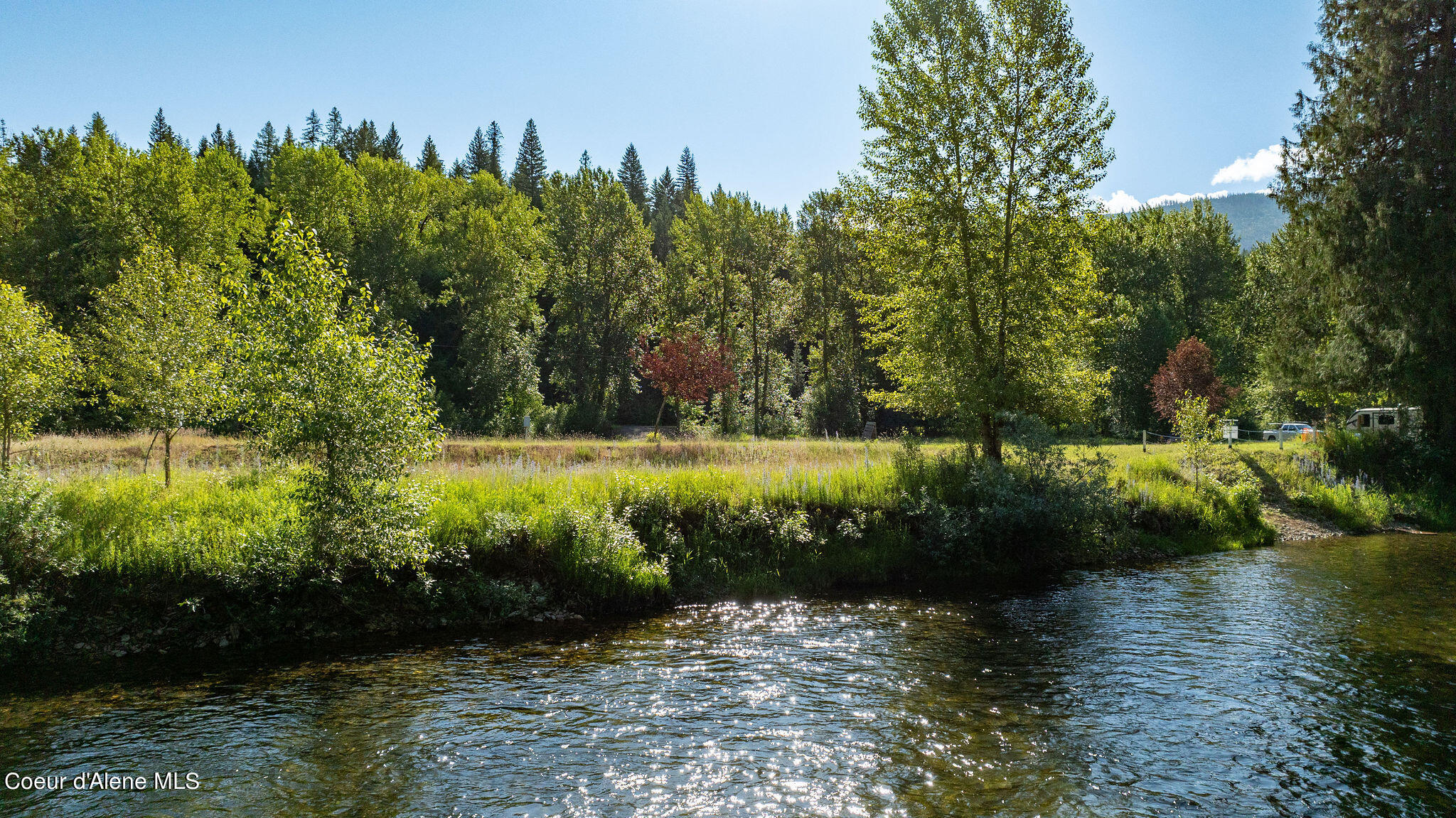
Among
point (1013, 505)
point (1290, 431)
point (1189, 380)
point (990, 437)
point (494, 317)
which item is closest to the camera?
point (1013, 505)

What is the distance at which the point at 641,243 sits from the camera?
4931 centimetres

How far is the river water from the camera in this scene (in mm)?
7262

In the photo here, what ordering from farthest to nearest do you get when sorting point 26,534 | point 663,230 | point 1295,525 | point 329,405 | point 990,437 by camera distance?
1. point 663,230
2. point 1295,525
3. point 990,437
4. point 329,405
5. point 26,534

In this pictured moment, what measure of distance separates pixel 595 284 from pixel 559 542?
3681 cm

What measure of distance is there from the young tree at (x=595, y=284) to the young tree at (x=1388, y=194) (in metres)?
36.0

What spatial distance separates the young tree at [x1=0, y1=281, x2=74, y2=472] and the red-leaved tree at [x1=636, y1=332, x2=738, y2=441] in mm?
25682

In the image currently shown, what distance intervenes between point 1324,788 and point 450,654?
11.7 meters

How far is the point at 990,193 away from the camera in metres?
21.4

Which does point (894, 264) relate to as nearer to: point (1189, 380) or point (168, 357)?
point (168, 357)

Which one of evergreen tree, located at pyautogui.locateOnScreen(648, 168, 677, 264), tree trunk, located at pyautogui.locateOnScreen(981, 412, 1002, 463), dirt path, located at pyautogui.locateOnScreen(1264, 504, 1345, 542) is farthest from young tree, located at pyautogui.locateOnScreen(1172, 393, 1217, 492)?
evergreen tree, located at pyautogui.locateOnScreen(648, 168, 677, 264)

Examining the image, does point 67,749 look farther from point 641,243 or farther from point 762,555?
point 641,243

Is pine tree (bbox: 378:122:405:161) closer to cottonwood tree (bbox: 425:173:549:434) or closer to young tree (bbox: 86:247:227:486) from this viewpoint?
cottonwood tree (bbox: 425:173:549:434)

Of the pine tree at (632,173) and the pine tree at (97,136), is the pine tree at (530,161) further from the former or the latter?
the pine tree at (97,136)

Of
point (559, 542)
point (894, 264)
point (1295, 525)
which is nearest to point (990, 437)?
point (894, 264)
